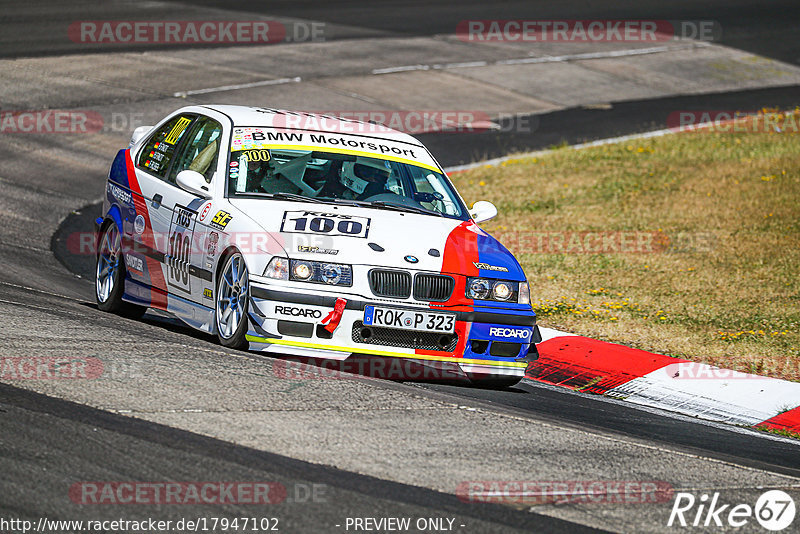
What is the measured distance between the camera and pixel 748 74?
27.2m

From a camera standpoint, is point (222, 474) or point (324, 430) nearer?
point (222, 474)

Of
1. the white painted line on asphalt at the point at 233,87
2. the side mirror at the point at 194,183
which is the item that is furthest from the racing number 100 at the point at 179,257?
the white painted line on asphalt at the point at 233,87

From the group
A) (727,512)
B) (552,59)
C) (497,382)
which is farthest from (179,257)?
(552,59)

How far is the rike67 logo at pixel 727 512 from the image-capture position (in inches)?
215

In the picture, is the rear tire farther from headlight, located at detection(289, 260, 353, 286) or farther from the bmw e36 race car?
headlight, located at detection(289, 260, 353, 286)

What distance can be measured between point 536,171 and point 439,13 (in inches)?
572

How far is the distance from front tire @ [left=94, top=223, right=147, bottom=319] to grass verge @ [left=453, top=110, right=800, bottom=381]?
143 inches

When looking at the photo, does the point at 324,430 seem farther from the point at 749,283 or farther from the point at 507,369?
the point at 749,283

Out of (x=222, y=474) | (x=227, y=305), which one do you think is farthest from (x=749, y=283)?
(x=222, y=474)

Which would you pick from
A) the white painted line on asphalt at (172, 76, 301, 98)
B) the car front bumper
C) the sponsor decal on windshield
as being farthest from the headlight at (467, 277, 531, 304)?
the white painted line on asphalt at (172, 76, 301, 98)

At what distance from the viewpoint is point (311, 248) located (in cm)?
763

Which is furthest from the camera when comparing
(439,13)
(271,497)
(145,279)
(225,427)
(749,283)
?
(439,13)

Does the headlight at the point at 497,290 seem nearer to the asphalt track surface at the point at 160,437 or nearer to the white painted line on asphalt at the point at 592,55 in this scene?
the asphalt track surface at the point at 160,437

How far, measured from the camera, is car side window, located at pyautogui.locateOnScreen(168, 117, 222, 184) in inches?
345
